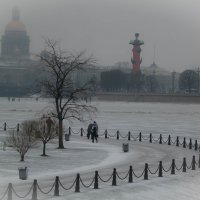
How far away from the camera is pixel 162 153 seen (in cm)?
4019

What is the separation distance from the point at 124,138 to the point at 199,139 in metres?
6.32

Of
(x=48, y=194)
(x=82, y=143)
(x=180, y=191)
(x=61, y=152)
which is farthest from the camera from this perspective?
(x=82, y=143)

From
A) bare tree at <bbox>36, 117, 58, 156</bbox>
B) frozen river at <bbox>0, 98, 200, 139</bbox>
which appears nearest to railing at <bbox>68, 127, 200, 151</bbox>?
frozen river at <bbox>0, 98, 200, 139</bbox>

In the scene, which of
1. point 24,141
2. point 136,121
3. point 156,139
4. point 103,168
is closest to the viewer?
point 103,168

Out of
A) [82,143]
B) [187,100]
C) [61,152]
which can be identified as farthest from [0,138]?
[187,100]

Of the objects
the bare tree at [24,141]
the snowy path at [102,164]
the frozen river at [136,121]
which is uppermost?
the bare tree at [24,141]

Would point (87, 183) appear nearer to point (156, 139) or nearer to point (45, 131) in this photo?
point (45, 131)

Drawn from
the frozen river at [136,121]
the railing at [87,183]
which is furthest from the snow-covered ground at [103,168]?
the frozen river at [136,121]

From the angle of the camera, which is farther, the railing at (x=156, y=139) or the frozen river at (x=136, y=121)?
the frozen river at (x=136, y=121)

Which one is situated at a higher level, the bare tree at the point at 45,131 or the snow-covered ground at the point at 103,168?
the bare tree at the point at 45,131

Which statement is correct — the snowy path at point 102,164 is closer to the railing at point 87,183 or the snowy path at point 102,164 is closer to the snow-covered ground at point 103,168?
the snow-covered ground at point 103,168

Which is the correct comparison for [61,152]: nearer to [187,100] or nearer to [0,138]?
[0,138]

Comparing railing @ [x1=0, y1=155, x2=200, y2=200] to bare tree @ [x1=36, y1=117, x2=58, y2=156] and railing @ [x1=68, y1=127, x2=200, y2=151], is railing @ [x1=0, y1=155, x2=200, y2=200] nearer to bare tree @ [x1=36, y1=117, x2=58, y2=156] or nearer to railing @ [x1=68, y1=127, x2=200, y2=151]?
bare tree @ [x1=36, y1=117, x2=58, y2=156]

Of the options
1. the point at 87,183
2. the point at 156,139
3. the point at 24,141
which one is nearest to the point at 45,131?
the point at 24,141
